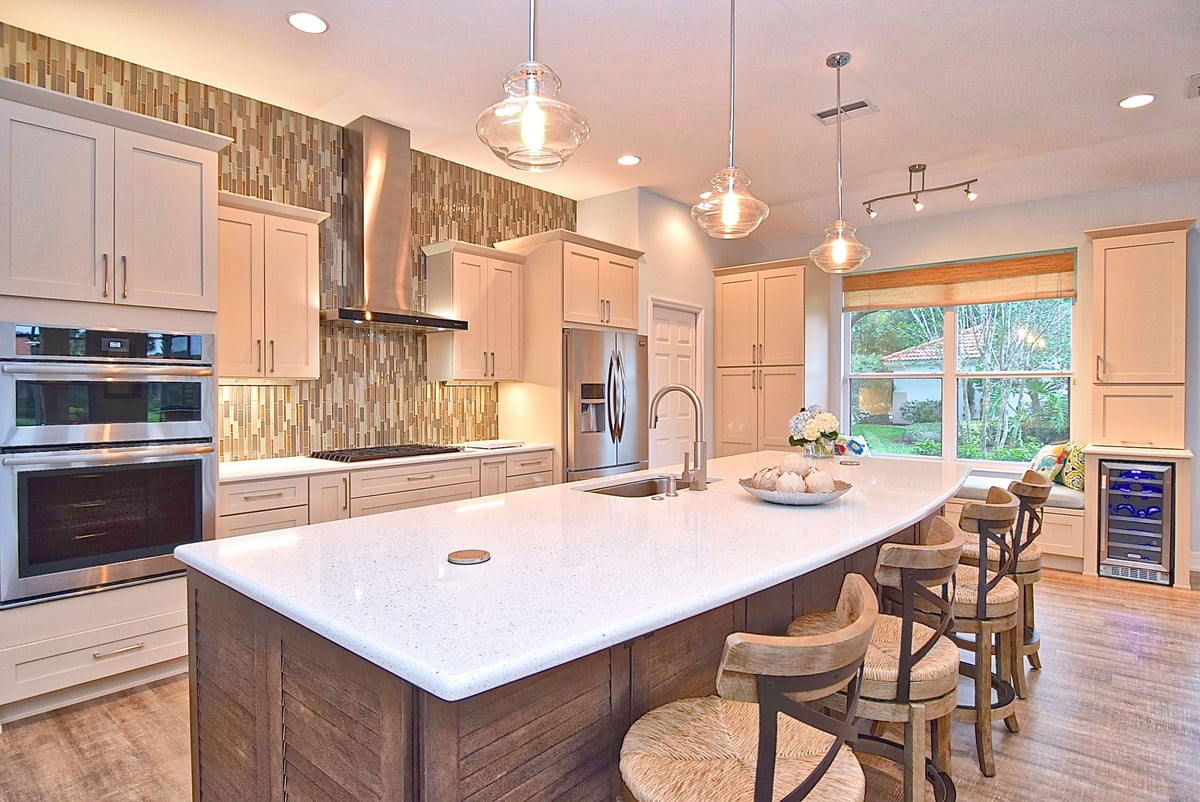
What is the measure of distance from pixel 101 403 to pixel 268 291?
1.00 meters

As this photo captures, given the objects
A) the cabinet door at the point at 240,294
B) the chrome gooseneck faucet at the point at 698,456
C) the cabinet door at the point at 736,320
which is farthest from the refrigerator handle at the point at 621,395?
the cabinet door at the point at 240,294

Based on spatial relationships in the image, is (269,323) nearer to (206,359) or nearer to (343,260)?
(206,359)

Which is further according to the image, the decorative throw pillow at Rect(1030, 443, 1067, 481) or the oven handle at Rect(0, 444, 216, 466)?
the decorative throw pillow at Rect(1030, 443, 1067, 481)

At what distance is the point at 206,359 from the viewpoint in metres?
3.00

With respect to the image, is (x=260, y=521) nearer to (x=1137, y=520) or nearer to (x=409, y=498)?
(x=409, y=498)

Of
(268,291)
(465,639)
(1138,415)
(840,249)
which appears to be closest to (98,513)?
(268,291)

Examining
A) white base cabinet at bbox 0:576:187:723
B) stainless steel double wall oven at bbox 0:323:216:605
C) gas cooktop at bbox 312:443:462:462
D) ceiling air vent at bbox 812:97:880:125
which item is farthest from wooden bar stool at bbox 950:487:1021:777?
white base cabinet at bbox 0:576:187:723

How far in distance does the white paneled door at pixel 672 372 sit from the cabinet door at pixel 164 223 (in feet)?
11.0

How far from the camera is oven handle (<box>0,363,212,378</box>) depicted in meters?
2.51

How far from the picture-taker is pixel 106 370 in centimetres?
270

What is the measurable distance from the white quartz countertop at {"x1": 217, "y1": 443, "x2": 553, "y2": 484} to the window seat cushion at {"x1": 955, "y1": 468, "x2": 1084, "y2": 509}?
329cm

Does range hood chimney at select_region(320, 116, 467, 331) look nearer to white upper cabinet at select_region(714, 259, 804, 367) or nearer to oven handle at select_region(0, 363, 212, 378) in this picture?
oven handle at select_region(0, 363, 212, 378)

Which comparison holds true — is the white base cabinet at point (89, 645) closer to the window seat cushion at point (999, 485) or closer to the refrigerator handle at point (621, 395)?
the refrigerator handle at point (621, 395)

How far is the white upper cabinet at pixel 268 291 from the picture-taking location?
329cm
